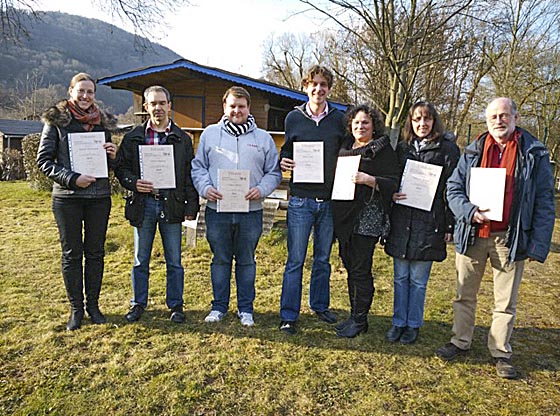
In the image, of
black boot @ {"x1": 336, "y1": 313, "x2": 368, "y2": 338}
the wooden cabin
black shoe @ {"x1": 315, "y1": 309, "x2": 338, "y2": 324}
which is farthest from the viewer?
the wooden cabin

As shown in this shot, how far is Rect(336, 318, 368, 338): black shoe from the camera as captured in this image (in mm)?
3707

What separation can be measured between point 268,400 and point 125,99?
210ft

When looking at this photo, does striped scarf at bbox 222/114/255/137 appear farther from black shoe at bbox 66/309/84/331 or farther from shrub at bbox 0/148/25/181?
shrub at bbox 0/148/25/181

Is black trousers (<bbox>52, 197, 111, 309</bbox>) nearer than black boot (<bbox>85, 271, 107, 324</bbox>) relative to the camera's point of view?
Yes

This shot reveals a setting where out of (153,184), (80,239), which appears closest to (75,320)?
(80,239)

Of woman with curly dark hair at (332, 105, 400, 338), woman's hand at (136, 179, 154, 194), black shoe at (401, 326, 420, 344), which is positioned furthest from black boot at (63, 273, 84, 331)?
black shoe at (401, 326, 420, 344)

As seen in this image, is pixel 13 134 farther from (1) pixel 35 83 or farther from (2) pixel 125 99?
(2) pixel 125 99

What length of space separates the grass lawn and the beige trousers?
0.23 metres

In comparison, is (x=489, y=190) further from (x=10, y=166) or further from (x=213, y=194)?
(x=10, y=166)

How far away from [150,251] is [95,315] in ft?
2.51

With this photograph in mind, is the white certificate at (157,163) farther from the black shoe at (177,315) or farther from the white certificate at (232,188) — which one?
the black shoe at (177,315)

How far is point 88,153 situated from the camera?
3.42m

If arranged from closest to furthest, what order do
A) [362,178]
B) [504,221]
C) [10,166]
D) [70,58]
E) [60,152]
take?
[504,221], [362,178], [60,152], [10,166], [70,58]

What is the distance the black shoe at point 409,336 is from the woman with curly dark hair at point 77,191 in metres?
2.70
